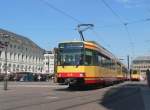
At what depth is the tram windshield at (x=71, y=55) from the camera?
33.8 metres

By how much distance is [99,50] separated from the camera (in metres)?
37.3

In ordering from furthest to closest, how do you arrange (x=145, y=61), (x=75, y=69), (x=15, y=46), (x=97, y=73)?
(x=145, y=61), (x=15, y=46), (x=97, y=73), (x=75, y=69)

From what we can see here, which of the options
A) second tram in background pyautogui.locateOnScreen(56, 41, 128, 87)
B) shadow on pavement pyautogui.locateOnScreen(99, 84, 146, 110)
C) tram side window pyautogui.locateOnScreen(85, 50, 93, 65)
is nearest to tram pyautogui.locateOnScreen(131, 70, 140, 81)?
second tram in background pyautogui.locateOnScreen(56, 41, 128, 87)

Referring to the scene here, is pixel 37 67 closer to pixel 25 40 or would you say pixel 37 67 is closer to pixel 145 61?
pixel 25 40

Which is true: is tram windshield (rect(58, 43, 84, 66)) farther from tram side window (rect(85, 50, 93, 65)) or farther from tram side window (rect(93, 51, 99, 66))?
tram side window (rect(93, 51, 99, 66))

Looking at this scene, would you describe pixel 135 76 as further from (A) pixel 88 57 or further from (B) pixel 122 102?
(B) pixel 122 102

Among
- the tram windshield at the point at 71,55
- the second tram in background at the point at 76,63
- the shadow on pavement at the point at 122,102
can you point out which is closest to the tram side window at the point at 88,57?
the second tram in background at the point at 76,63

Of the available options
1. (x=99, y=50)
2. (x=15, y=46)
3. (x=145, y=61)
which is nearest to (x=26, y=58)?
(x=15, y=46)

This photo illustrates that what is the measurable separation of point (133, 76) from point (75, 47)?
69.5m

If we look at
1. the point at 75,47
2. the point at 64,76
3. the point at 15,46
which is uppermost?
the point at 15,46

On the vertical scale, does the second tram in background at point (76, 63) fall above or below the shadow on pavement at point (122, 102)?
above

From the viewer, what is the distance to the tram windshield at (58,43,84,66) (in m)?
33.8

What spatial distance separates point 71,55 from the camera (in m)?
33.9

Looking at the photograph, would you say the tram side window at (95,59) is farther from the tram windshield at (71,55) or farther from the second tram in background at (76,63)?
the tram windshield at (71,55)
